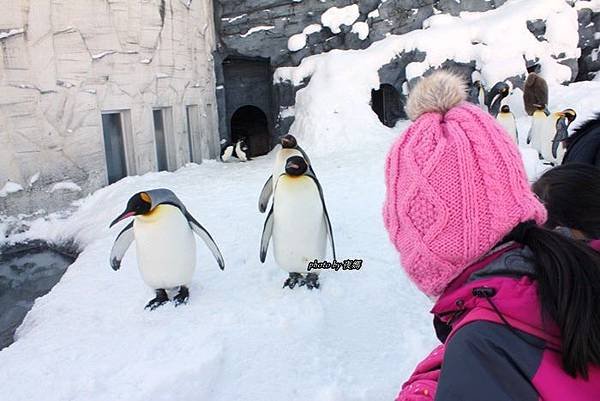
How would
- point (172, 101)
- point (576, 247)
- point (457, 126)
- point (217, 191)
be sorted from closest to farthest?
point (576, 247), point (457, 126), point (217, 191), point (172, 101)

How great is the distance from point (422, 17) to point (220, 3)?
4.26 metres

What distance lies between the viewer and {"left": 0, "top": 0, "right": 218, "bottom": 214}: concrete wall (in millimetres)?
4818

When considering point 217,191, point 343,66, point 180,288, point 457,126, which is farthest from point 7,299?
Result: point 343,66

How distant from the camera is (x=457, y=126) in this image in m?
0.77

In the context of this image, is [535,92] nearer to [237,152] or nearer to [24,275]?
[237,152]

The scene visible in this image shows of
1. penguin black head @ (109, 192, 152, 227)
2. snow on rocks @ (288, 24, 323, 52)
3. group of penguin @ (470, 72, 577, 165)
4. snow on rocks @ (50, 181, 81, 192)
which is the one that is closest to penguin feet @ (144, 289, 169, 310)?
penguin black head @ (109, 192, 152, 227)

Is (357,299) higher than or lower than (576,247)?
lower

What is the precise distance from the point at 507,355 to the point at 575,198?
0.89m

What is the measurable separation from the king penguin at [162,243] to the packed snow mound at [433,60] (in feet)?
19.8

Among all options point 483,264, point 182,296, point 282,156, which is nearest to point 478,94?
point 282,156

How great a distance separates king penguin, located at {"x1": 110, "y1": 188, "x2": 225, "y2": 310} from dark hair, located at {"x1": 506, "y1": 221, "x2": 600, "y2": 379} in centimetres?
228

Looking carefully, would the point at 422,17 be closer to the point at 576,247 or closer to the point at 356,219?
the point at 356,219

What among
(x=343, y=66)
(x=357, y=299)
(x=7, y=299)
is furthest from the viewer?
(x=343, y=66)

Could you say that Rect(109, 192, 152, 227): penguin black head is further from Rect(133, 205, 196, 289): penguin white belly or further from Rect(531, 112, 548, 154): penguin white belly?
Rect(531, 112, 548, 154): penguin white belly
